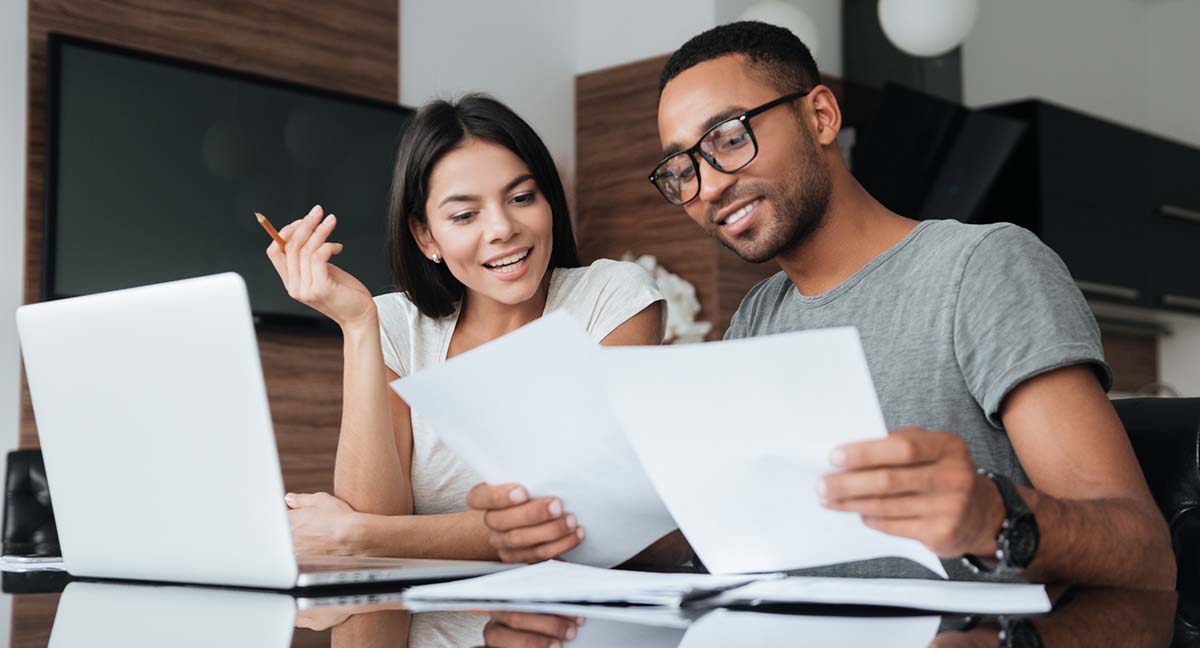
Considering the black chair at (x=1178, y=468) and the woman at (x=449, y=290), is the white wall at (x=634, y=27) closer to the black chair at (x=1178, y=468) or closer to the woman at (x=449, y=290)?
the woman at (x=449, y=290)

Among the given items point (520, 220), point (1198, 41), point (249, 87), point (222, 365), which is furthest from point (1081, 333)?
point (1198, 41)

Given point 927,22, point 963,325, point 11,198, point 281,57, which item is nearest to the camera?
point 963,325

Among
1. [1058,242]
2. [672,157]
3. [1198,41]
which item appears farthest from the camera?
[1198,41]

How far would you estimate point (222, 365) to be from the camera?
919mm

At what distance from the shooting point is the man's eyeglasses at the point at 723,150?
4.44 feet

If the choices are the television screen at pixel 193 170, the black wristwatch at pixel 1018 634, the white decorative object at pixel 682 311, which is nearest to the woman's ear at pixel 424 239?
the black wristwatch at pixel 1018 634

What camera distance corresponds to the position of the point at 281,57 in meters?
3.75

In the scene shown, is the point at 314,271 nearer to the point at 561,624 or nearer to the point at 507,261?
the point at 507,261

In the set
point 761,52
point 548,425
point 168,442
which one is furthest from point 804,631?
point 761,52

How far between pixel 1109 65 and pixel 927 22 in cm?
231

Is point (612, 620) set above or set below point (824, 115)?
below

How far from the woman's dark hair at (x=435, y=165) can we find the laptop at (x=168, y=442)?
0.77 meters

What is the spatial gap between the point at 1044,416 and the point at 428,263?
3.40ft

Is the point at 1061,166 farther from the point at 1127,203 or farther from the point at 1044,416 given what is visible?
the point at 1044,416
